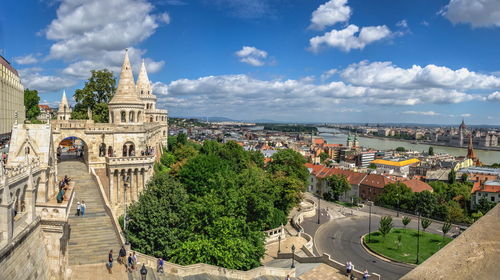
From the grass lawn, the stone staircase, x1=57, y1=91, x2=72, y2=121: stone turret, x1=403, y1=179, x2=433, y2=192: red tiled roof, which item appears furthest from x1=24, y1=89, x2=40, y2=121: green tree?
x1=403, y1=179, x2=433, y2=192: red tiled roof

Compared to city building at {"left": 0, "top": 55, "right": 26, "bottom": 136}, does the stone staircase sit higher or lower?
lower

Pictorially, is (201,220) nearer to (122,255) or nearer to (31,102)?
(122,255)

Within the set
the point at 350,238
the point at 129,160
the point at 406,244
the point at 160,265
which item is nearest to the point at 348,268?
the point at 160,265

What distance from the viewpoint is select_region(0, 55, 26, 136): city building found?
27.5 metres

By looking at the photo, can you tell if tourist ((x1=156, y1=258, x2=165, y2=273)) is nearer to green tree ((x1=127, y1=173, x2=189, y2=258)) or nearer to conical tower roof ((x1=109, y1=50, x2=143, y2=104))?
green tree ((x1=127, y1=173, x2=189, y2=258))

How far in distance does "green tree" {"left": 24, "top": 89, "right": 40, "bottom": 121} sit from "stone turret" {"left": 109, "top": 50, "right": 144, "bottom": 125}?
2049cm

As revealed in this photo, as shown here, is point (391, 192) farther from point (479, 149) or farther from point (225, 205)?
point (479, 149)

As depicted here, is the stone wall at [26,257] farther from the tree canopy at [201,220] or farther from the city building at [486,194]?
the city building at [486,194]

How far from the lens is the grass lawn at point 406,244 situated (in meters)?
29.2

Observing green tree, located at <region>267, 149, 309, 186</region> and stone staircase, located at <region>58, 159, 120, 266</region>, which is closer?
stone staircase, located at <region>58, 159, 120, 266</region>

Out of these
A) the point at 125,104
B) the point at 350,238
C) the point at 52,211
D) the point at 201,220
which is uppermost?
the point at 125,104

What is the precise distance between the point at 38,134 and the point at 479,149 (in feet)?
658

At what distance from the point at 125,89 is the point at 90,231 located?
42.3 feet

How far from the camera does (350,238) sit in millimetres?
34000
